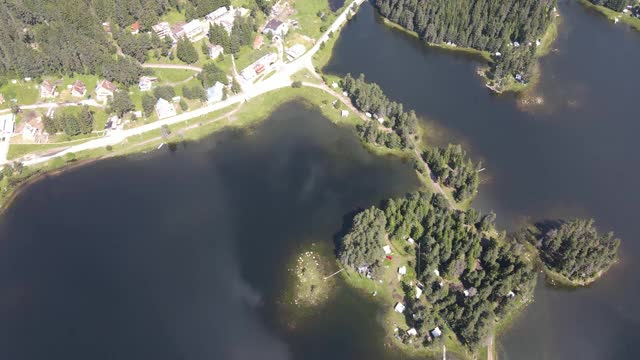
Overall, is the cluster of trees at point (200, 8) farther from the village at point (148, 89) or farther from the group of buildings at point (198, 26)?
the village at point (148, 89)

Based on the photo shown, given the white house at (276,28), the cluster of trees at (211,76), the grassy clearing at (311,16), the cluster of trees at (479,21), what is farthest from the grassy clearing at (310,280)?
the cluster of trees at (479,21)

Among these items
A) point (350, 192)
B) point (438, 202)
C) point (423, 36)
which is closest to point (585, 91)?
point (423, 36)

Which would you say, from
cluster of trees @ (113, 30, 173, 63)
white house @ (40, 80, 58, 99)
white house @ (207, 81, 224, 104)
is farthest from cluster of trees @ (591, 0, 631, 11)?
white house @ (40, 80, 58, 99)

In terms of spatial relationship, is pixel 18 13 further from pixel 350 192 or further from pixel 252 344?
pixel 252 344

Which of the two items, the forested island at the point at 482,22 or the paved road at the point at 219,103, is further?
the forested island at the point at 482,22

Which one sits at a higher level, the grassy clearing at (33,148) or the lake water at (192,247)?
the grassy clearing at (33,148)

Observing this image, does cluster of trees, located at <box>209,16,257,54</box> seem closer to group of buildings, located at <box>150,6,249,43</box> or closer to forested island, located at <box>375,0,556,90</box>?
group of buildings, located at <box>150,6,249,43</box>

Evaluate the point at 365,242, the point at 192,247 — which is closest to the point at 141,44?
the point at 192,247
